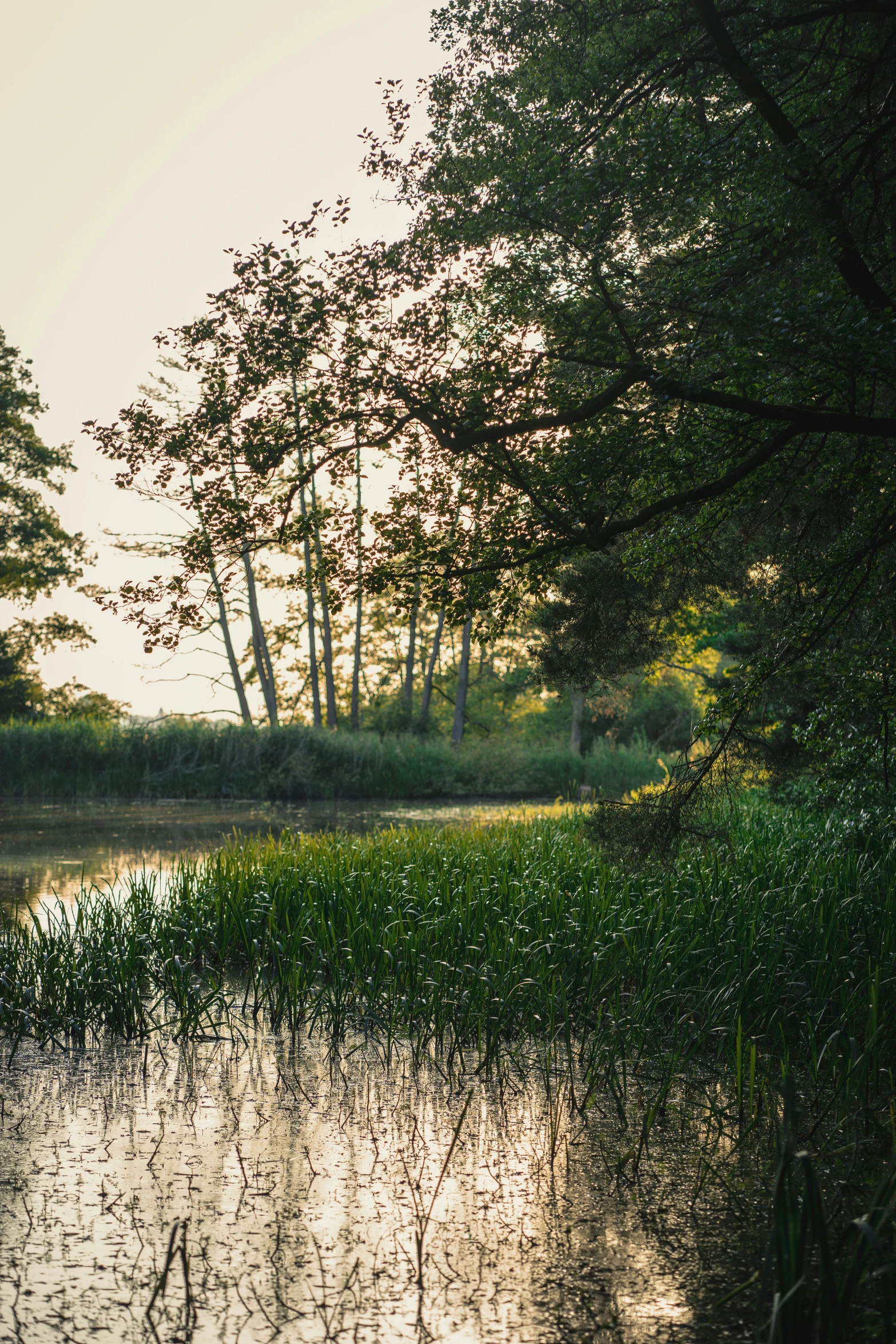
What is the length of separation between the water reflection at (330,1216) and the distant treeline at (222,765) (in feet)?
62.7

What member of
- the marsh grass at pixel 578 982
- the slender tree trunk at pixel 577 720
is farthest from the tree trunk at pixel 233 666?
the marsh grass at pixel 578 982

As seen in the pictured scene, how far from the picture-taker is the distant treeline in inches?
947

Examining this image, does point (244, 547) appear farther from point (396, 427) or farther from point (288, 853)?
point (288, 853)

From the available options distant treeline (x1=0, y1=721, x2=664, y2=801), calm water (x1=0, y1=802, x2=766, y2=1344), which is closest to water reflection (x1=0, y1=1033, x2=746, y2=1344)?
calm water (x1=0, y1=802, x2=766, y2=1344)

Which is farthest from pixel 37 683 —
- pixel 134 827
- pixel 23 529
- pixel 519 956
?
pixel 519 956

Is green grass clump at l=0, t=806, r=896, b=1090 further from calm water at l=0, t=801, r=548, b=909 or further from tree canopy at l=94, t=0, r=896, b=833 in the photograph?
calm water at l=0, t=801, r=548, b=909

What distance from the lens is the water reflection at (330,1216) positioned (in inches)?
114

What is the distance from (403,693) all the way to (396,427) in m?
28.4

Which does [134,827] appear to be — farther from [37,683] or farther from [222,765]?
[37,683]

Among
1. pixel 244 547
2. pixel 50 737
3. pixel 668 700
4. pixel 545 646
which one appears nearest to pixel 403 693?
pixel 668 700

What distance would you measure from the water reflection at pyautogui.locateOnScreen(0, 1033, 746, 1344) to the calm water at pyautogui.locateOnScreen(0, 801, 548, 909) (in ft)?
16.5

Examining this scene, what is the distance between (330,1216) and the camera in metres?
3.50

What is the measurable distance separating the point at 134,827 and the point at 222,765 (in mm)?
6547

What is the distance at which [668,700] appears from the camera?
1436 inches
